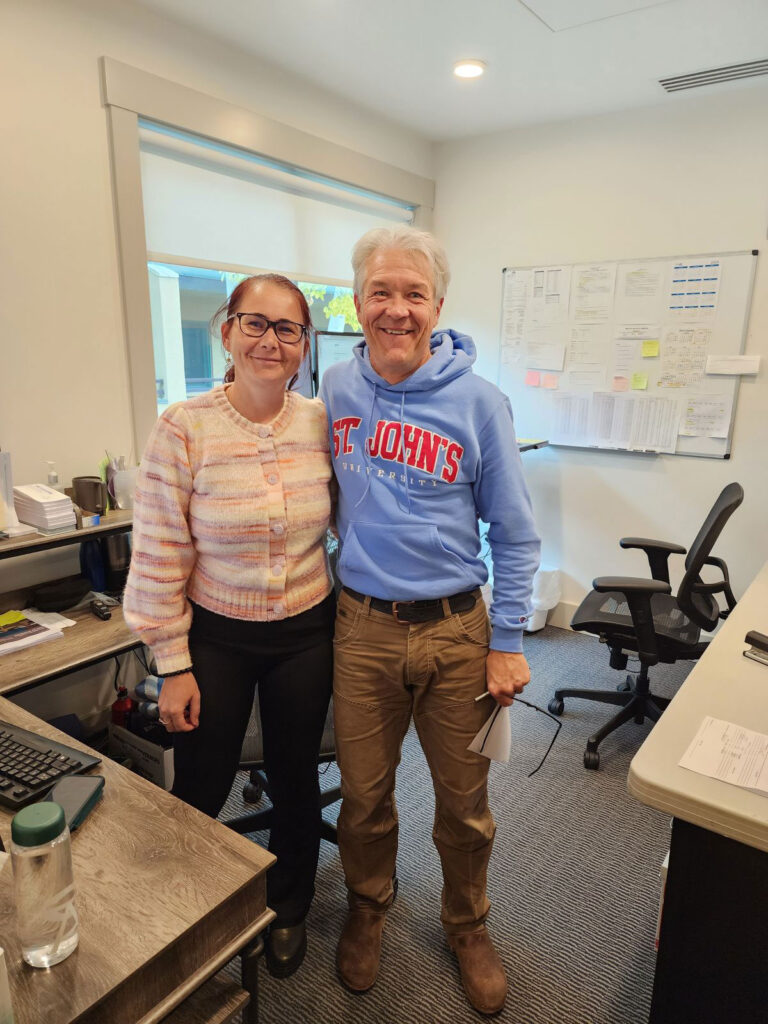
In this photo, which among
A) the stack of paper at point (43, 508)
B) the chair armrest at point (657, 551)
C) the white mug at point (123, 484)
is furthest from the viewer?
the chair armrest at point (657, 551)

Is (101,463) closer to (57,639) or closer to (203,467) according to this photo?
(57,639)

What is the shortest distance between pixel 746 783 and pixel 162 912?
0.89m

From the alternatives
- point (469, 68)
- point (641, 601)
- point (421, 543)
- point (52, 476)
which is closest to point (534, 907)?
point (641, 601)

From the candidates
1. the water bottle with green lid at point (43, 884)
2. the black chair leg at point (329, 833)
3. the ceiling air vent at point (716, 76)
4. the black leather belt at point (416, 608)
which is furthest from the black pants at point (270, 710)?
the ceiling air vent at point (716, 76)

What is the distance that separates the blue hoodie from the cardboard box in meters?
1.12

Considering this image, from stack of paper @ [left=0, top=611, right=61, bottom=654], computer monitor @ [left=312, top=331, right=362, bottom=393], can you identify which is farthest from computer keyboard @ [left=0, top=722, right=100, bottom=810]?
computer monitor @ [left=312, top=331, right=362, bottom=393]

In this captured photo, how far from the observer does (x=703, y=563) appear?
219 cm

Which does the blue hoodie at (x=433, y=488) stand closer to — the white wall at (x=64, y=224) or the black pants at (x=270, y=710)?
the black pants at (x=270, y=710)

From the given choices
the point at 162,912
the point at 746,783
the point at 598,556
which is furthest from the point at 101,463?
the point at 598,556

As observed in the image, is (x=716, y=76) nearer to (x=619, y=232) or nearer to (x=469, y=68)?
(x=619, y=232)

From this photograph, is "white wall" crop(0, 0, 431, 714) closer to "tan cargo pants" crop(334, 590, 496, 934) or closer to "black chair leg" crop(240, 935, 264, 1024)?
"tan cargo pants" crop(334, 590, 496, 934)

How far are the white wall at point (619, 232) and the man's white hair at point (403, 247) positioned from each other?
7.31 ft

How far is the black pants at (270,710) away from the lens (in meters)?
1.28

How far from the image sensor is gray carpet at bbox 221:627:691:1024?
147 centimetres
